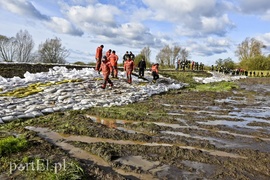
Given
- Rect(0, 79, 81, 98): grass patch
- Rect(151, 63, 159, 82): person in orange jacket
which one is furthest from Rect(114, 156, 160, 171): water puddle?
Rect(151, 63, 159, 82): person in orange jacket

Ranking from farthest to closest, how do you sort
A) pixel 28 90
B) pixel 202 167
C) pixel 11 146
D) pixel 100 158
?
pixel 28 90
pixel 11 146
pixel 100 158
pixel 202 167

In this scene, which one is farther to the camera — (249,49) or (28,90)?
(249,49)

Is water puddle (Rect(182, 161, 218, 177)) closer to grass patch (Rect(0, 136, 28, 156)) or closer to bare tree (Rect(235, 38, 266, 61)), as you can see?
grass patch (Rect(0, 136, 28, 156))

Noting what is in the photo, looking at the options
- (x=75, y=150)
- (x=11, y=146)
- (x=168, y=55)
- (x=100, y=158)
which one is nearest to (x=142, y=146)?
(x=100, y=158)

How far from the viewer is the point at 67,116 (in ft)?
26.9

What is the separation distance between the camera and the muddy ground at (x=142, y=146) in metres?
4.05

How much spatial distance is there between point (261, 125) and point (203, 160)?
12.1ft

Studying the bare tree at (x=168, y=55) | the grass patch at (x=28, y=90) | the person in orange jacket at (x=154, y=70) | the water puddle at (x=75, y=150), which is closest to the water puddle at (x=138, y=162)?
the water puddle at (x=75, y=150)

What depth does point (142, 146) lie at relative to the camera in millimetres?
5297

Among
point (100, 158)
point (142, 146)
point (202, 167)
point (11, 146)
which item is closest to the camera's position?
point (202, 167)

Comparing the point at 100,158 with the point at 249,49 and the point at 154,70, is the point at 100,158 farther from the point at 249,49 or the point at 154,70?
the point at 249,49

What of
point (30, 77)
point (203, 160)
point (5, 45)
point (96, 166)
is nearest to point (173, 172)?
point (203, 160)

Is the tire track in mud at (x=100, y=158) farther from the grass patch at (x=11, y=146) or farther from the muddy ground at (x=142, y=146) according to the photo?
the grass patch at (x=11, y=146)

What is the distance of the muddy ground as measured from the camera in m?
4.05
